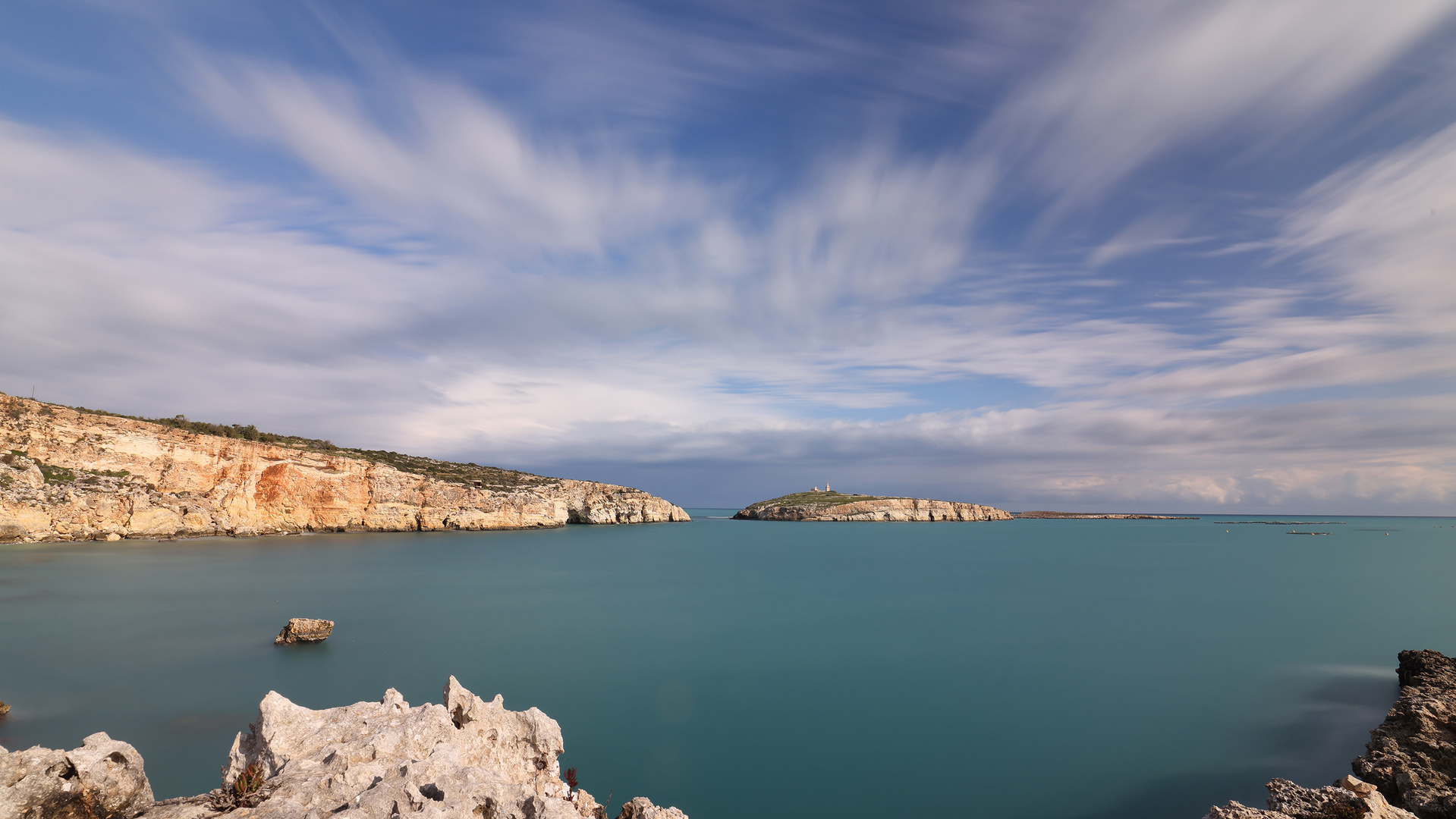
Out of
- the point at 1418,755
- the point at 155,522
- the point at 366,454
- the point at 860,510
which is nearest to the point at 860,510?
the point at 860,510

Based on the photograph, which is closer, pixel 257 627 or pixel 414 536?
pixel 257 627

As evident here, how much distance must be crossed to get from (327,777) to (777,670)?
1173 cm

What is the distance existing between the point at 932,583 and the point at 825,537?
4208 cm

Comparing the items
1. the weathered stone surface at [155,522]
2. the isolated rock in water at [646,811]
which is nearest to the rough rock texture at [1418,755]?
the isolated rock in water at [646,811]

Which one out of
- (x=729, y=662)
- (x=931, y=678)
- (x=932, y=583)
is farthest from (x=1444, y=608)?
(x=729, y=662)

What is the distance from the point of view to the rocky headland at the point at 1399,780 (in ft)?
20.0

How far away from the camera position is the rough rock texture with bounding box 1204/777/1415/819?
5.96 metres

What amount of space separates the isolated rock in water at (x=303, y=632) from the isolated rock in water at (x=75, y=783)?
1288 cm

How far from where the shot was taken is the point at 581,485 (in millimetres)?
78375

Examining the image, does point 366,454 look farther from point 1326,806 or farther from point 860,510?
point 860,510

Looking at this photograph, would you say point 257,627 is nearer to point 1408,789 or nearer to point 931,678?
point 931,678

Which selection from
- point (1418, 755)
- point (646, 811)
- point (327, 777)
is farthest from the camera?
point (1418, 755)

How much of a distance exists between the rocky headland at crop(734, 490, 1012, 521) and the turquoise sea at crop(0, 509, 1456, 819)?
89.2 meters

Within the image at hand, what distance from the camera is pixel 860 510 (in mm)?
120188
